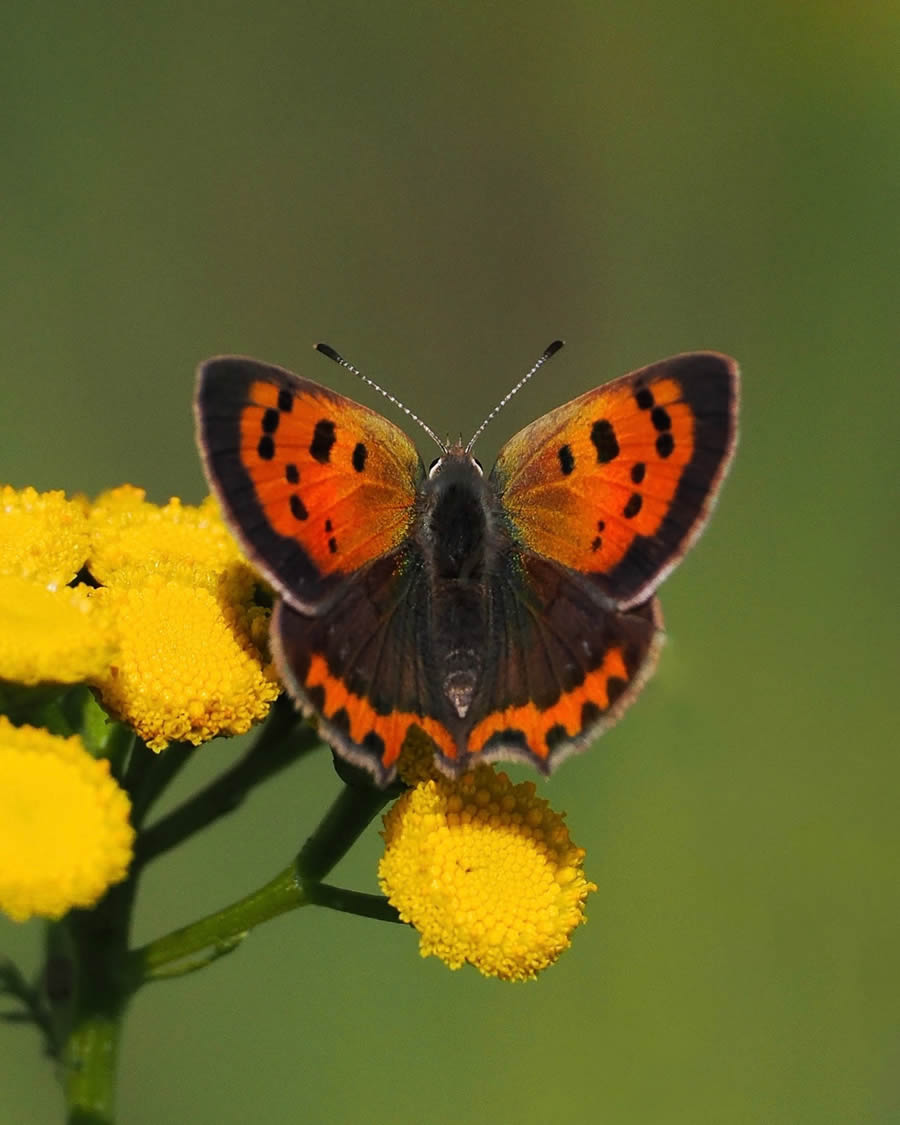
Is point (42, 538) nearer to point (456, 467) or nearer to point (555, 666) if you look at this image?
point (456, 467)

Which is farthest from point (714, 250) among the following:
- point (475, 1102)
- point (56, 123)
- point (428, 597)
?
point (428, 597)

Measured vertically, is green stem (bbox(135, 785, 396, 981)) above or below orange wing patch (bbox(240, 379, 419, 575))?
below

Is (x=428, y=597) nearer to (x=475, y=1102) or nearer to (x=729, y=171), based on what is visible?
(x=475, y=1102)

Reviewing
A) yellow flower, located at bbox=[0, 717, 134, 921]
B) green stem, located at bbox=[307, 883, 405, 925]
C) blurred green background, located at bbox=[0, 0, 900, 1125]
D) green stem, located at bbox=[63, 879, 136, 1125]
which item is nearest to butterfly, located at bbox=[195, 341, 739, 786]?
green stem, located at bbox=[307, 883, 405, 925]

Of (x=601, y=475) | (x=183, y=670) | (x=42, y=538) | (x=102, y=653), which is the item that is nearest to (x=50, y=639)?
(x=102, y=653)

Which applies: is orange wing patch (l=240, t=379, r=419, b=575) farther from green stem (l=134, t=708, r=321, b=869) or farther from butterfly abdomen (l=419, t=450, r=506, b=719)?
green stem (l=134, t=708, r=321, b=869)
